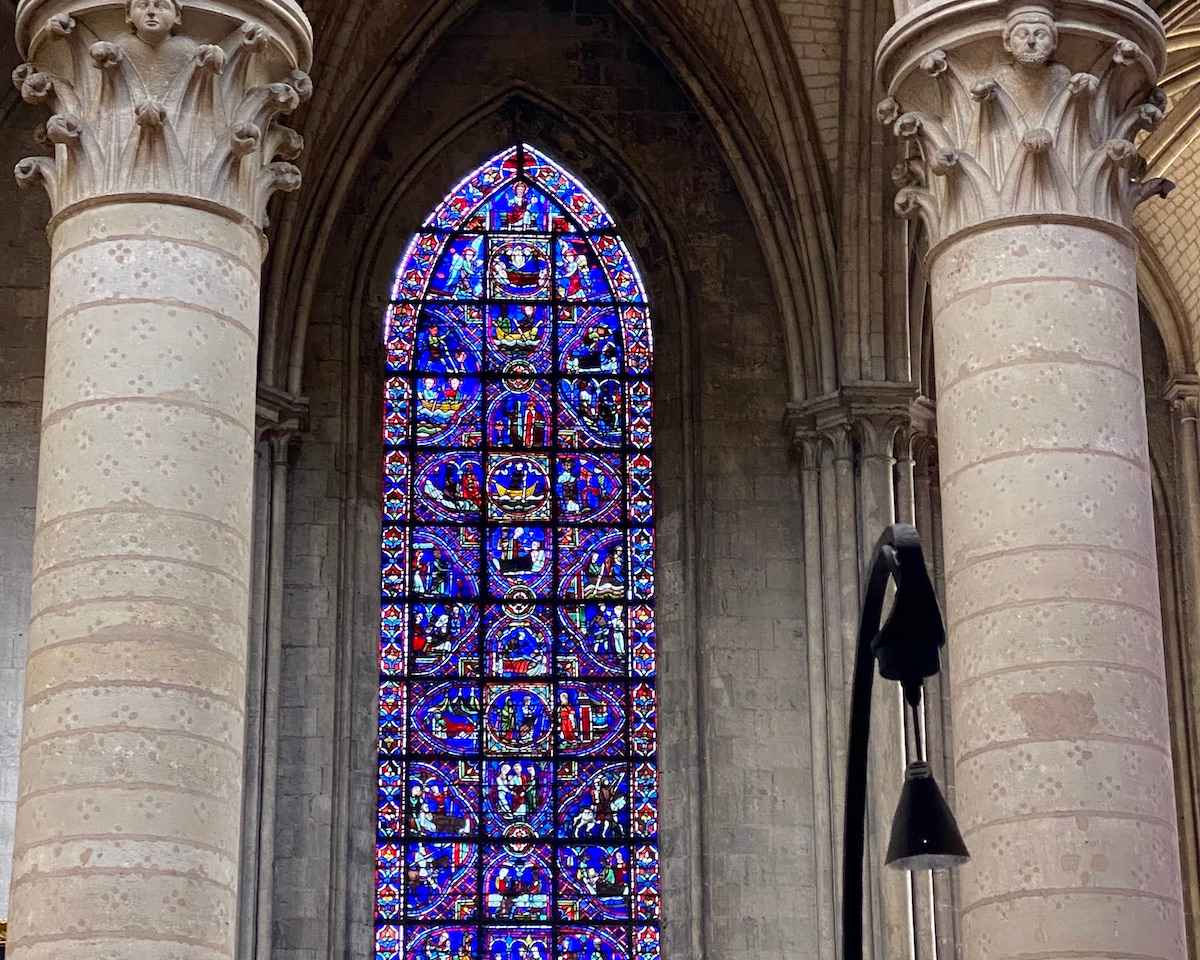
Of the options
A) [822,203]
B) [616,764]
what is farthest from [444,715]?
[822,203]

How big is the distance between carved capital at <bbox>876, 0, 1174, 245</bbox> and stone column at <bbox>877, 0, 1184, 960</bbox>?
11 millimetres

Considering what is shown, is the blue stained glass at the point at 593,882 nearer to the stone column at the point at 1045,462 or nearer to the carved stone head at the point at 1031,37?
the stone column at the point at 1045,462

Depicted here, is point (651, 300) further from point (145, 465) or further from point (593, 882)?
point (145, 465)

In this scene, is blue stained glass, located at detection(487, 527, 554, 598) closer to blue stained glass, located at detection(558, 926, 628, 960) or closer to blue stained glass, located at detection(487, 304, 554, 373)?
blue stained glass, located at detection(487, 304, 554, 373)

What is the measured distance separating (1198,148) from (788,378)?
15.4 ft

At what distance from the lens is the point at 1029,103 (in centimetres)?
1355

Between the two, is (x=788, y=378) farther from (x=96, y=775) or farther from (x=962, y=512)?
(x=96, y=775)

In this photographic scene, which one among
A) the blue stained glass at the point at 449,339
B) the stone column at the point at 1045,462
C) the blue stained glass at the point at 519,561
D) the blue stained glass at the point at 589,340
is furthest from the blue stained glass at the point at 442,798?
the stone column at the point at 1045,462

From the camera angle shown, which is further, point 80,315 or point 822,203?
point 822,203

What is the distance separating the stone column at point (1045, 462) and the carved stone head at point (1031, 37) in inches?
0.5

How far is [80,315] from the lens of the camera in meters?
12.3

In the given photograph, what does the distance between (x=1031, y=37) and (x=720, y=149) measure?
845cm

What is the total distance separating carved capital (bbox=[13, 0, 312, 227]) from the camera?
41.3ft

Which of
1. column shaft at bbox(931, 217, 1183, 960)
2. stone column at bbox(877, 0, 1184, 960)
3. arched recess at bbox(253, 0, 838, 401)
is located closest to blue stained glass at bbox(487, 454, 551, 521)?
arched recess at bbox(253, 0, 838, 401)
